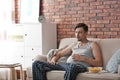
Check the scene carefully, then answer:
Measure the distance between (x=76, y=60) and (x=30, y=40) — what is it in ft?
3.98

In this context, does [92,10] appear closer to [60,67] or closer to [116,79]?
[60,67]

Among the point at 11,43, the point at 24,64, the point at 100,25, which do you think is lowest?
the point at 24,64

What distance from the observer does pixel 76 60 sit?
3.79 m

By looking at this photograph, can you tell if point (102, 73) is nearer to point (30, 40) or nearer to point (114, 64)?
point (114, 64)

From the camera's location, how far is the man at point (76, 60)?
11.3 ft

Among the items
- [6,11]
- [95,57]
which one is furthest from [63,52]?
[6,11]

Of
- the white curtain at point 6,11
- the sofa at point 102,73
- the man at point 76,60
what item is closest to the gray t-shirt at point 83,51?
the man at point 76,60

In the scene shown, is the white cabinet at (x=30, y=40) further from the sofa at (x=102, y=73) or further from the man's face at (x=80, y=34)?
the man's face at (x=80, y=34)

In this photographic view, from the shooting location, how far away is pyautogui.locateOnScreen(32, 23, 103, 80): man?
3445 millimetres

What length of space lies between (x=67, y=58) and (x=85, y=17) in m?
0.94

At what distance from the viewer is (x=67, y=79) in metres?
3.38

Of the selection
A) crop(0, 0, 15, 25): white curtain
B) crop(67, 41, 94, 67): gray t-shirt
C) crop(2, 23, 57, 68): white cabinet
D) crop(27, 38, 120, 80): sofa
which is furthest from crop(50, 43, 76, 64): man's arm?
crop(0, 0, 15, 25): white curtain

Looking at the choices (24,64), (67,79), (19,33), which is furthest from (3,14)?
(67,79)

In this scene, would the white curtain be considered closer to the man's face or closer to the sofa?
the sofa
